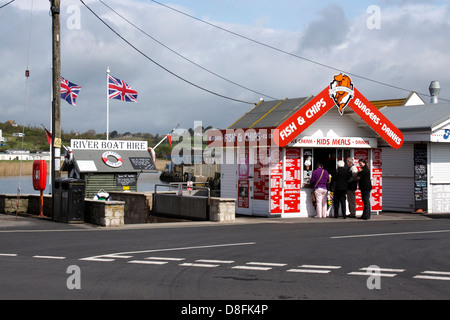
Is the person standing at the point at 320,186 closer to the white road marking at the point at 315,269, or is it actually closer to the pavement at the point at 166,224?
the pavement at the point at 166,224

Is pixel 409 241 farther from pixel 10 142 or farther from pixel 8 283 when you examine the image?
pixel 10 142

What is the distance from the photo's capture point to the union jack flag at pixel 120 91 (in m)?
30.6

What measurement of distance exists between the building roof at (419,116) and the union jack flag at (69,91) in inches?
604

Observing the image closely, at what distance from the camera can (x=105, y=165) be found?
89.5 ft

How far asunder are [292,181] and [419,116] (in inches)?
296

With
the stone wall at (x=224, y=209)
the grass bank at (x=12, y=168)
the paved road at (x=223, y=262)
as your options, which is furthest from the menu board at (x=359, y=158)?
the grass bank at (x=12, y=168)

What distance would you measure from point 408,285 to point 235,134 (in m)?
12.9

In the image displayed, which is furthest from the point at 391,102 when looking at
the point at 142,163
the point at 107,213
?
the point at 107,213

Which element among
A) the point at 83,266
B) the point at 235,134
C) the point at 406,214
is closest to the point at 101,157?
the point at 235,134

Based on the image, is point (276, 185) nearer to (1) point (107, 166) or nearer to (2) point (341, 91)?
(2) point (341, 91)

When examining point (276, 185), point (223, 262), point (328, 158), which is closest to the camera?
point (223, 262)

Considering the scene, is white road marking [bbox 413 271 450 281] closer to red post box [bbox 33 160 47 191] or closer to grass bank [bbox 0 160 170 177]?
red post box [bbox 33 160 47 191]

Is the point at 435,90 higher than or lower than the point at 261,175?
higher

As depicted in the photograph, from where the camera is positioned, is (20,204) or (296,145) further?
(20,204)
